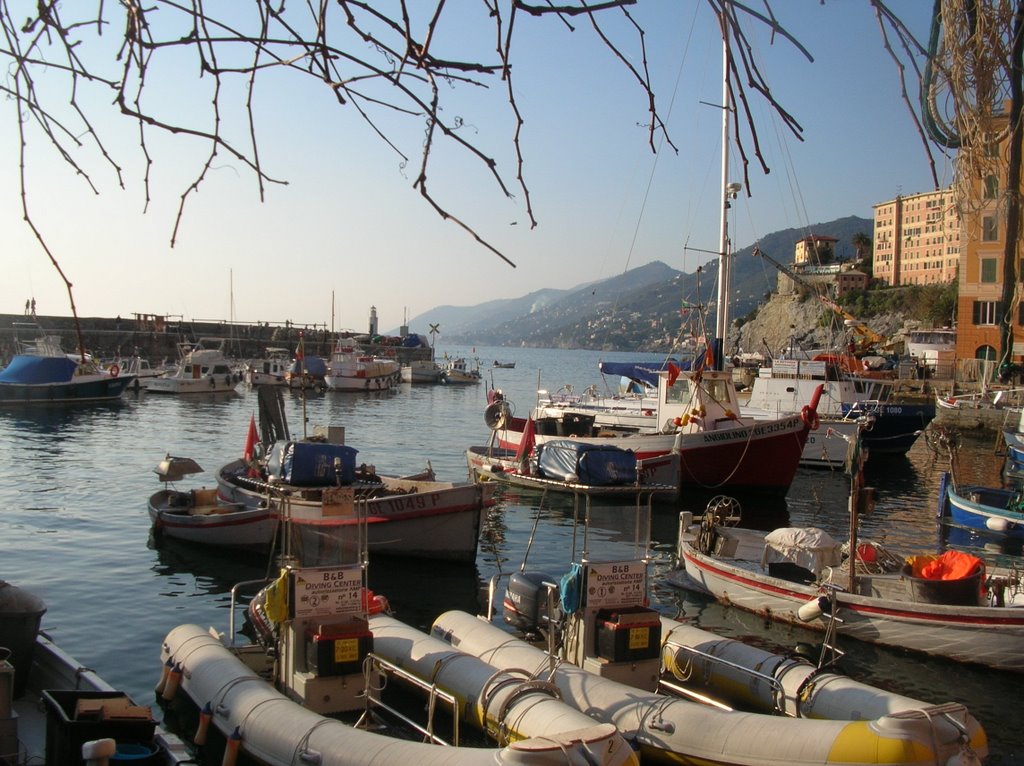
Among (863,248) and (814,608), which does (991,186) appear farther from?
(863,248)

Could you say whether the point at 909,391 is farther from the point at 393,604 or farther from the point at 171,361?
the point at 171,361

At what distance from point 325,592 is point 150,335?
96.2 metres

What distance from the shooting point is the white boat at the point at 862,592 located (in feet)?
47.6

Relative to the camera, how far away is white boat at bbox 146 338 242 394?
71000 millimetres

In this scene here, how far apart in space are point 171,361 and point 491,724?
95.2 meters

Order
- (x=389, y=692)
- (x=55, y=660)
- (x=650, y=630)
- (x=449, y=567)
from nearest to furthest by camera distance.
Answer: (x=55, y=660), (x=650, y=630), (x=389, y=692), (x=449, y=567)

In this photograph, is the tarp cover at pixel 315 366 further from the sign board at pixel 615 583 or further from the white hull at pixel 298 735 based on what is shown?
the sign board at pixel 615 583

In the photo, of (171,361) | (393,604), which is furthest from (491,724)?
(171,361)

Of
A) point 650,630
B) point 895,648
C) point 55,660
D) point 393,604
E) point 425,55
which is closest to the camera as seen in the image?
point 425,55

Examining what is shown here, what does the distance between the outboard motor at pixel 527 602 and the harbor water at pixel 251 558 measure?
1422 millimetres

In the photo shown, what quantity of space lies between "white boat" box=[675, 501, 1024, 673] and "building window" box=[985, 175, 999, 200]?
11847mm

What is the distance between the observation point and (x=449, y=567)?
21.1m

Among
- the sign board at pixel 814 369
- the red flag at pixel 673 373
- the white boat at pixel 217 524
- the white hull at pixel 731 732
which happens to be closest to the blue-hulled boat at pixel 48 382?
the white boat at pixel 217 524

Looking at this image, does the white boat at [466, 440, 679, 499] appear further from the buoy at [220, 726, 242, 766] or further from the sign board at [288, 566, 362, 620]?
the buoy at [220, 726, 242, 766]
